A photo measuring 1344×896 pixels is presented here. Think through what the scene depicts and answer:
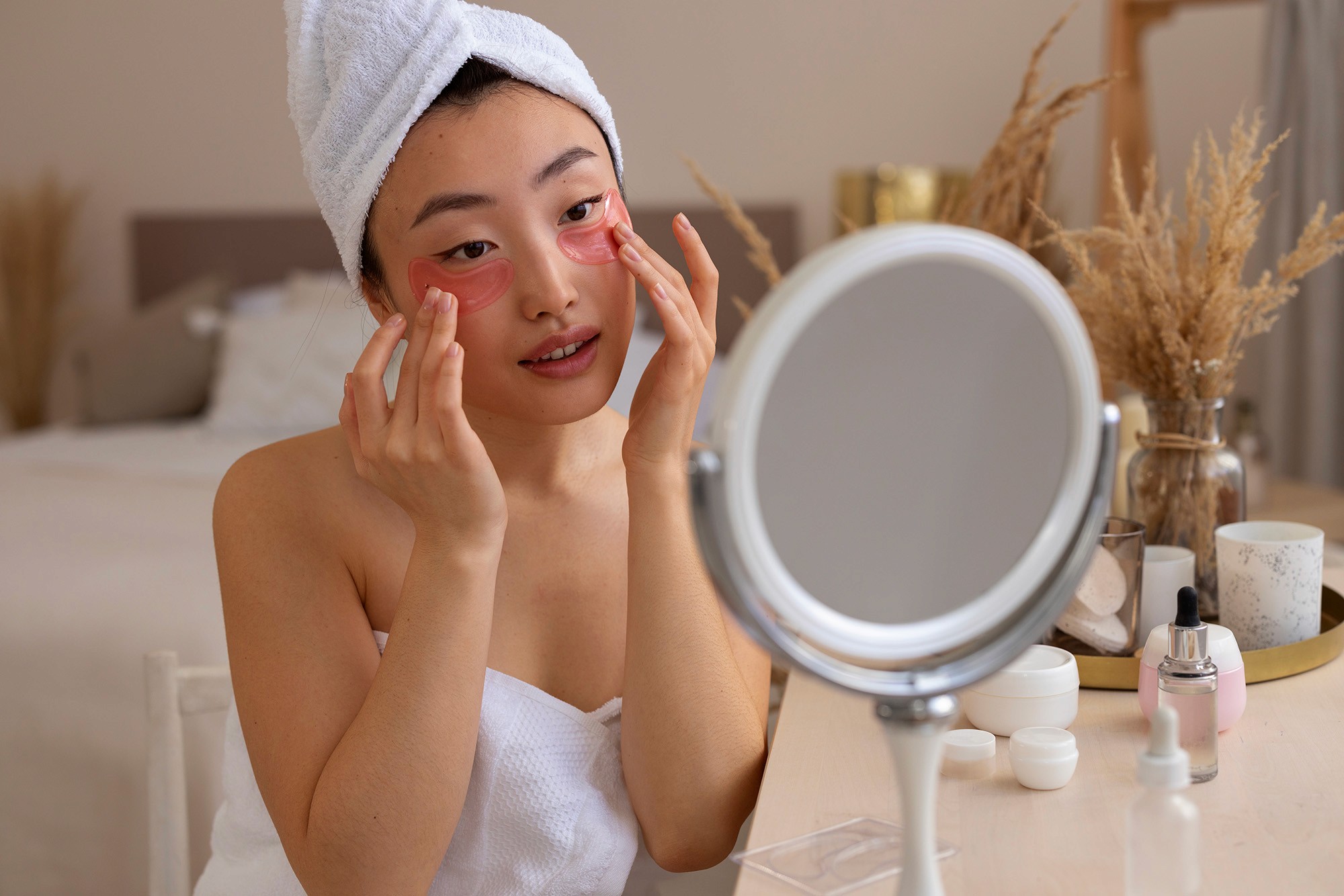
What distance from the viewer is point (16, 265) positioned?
395cm

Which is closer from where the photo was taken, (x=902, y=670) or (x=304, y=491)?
(x=902, y=670)

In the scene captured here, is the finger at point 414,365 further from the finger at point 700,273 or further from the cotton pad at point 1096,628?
the cotton pad at point 1096,628

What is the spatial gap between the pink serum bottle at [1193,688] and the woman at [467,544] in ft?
1.01

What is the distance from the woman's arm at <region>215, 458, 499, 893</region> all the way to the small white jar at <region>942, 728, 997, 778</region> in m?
0.34

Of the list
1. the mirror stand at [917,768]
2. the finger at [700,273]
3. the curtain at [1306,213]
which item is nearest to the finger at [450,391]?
the finger at [700,273]

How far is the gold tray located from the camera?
992mm

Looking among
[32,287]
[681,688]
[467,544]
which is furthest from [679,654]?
[32,287]

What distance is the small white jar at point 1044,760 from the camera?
0.81 metres

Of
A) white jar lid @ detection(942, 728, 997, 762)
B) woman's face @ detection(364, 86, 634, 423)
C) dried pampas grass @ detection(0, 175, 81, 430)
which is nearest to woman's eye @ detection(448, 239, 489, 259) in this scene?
woman's face @ detection(364, 86, 634, 423)

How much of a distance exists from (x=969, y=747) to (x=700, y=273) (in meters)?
0.40

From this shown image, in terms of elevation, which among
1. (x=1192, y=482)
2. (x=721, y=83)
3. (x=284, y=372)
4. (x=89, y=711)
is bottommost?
(x=89, y=711)

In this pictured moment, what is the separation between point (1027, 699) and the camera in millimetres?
907

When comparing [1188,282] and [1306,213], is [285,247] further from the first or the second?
[1188,282]

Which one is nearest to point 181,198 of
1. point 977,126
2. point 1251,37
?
point 977,126
